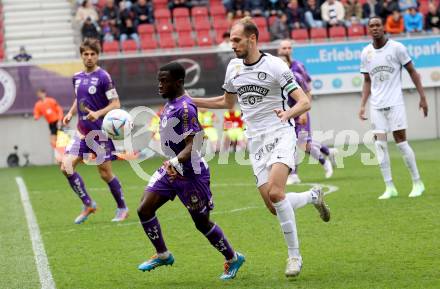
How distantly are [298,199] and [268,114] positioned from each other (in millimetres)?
818

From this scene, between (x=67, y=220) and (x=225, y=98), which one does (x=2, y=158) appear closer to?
(x=67, y=220)

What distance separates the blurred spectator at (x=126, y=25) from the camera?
2696cm

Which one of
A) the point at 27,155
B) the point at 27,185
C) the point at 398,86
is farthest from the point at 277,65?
the point at 27,155

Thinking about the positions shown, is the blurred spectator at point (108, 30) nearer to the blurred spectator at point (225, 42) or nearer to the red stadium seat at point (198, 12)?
the red stadium seat at point (198, 12)

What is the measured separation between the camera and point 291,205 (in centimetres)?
855

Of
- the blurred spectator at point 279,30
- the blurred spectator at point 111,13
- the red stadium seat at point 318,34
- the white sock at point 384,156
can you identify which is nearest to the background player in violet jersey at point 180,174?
the white sock at point 384,156

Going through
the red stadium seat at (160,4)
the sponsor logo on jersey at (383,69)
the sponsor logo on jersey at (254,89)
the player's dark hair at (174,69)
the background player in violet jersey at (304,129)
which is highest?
the player's dark hair at (174,69)

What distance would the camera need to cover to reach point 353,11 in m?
28.3

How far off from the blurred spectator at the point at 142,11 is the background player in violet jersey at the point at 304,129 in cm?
1079

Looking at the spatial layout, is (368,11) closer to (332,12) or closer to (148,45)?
(332,12)

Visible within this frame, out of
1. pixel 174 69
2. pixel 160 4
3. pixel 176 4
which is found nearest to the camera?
pixel 174 69

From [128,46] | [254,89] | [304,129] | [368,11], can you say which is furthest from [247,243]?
[368,11]

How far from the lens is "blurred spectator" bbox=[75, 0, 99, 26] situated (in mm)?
27469

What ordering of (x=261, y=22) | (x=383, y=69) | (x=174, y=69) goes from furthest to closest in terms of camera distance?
(x=261, y=22)
(x=383, y=69)
(x=174, y=69)
